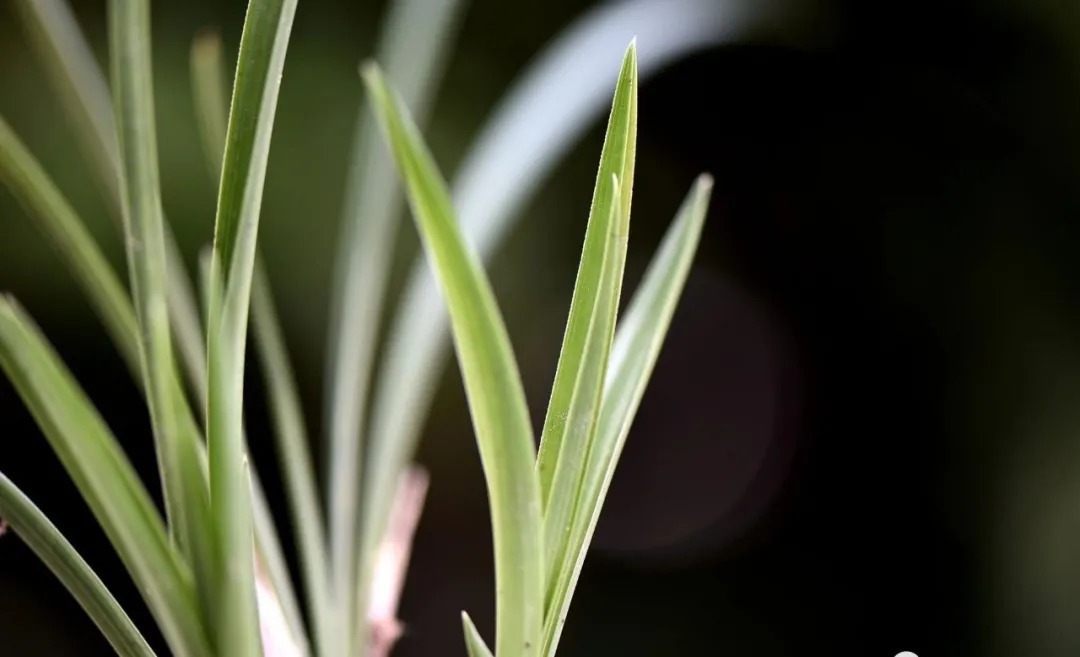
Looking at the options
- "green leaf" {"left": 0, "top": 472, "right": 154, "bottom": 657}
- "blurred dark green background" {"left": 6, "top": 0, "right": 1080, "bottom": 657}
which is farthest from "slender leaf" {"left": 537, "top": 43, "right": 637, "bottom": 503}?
"blurred dark green background" {"left": 6, "top": 0, "right": 1080, "bottom": 657}

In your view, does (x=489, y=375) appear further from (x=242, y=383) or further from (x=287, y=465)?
(x=287, y=465)

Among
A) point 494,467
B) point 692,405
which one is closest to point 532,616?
point 494,467

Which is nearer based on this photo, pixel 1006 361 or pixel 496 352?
pixel 496 352

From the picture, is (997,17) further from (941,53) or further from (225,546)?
(225,546)

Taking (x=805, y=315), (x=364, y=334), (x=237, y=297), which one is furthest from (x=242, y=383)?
(x=805, y=315)

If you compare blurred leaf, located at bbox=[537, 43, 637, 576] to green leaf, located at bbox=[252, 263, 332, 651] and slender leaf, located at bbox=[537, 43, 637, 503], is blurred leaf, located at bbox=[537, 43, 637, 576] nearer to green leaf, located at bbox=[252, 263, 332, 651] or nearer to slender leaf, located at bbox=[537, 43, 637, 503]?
slender leaf, located at bbox=[537, 43, 637, 503]

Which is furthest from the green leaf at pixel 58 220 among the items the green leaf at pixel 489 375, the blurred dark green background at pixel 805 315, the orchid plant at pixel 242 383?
the blurred dark green background at pixel 805 315
